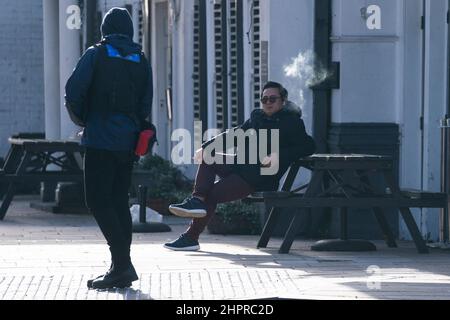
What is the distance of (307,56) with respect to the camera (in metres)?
12.2

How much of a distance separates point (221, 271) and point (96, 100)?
1580 millimetres

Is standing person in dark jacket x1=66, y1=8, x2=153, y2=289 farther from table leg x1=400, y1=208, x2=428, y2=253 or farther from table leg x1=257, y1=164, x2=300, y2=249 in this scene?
table leg x1=400, y1=208, x2=428, y2=253

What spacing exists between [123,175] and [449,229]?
139 inches

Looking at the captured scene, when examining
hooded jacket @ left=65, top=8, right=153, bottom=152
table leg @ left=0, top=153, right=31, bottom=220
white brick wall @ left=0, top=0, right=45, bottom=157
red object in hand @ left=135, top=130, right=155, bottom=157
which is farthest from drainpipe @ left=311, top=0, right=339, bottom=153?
white brick wall @ left=0, top=0, right=45, bottom=157

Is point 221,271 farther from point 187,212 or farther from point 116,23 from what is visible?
point 116,23

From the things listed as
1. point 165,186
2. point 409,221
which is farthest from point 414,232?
point 165,186

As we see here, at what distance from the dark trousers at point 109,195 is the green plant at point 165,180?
216 inches

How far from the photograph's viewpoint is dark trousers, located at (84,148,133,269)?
8.38 meters

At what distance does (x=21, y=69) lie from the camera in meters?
19.6

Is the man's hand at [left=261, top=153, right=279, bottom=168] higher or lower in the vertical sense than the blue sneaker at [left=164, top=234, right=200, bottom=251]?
higher

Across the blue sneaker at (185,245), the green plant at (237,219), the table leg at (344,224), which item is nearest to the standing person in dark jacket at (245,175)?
the blue sneaker at (185,245)

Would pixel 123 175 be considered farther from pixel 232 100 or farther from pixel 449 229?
pixel 232 100

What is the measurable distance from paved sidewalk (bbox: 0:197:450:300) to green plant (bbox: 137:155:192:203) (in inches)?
81.4
